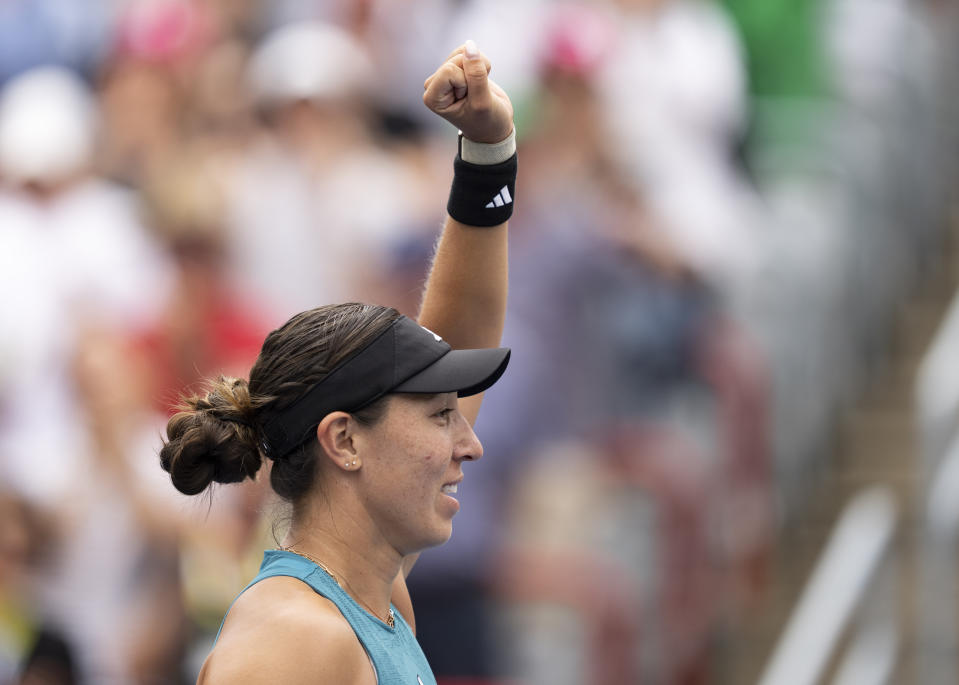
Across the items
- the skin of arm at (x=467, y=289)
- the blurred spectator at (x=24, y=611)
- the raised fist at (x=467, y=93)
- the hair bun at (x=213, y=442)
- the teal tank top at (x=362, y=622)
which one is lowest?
the blurred spectator at (x=24, y=611)

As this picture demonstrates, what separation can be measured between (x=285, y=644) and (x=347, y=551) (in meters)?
0.24

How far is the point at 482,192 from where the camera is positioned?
2.42 meters

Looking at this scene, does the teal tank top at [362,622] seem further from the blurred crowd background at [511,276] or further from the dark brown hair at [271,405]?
the blurred crowd background at [511,276]

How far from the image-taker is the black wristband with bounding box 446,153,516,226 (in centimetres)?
241

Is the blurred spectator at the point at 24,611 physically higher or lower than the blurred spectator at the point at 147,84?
lower

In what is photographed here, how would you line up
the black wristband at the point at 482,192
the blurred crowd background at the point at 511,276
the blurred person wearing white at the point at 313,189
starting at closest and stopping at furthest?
1. the black wristband at the point at 482,192
2. the blurred crowd background at the point at 511,276
3. the blurred person wearing white at the point at 313,189

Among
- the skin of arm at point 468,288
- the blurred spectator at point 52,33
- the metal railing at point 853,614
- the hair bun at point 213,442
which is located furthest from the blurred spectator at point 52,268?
the hair bun at point 213,442

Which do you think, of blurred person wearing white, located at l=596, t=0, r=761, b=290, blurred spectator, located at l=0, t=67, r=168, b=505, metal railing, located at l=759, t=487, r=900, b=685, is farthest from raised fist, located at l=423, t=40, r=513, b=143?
blurred person wearing white, located at l=596, t=0, r=761, b=290

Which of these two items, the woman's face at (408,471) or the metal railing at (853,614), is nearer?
the woman's face at (408,471)

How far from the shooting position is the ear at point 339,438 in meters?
1.98

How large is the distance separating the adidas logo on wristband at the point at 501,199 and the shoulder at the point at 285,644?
2.52ft

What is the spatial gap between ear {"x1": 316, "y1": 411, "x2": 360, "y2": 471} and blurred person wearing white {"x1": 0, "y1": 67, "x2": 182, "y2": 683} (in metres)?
2.80

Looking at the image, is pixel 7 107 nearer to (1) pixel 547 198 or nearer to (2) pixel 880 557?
(1) pixel 547 198

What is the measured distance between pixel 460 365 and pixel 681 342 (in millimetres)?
3194
